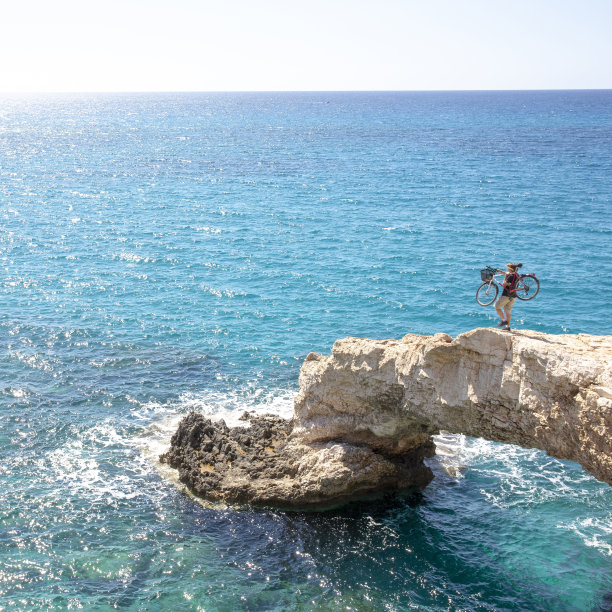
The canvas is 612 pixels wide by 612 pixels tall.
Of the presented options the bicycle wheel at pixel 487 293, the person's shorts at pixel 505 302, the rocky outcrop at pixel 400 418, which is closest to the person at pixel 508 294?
the person's shorts at pixel 505 302

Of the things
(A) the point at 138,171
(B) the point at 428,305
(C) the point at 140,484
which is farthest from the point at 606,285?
(A) the point at 138,171

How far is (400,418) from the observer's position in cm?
2822

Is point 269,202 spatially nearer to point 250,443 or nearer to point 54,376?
point 54,376

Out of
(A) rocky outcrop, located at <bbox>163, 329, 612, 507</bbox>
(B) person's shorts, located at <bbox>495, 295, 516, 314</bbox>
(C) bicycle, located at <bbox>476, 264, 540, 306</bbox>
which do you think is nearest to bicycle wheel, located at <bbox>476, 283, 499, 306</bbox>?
(C) bicycle, located at <bbox>476, 264, 540, 306</bbox>

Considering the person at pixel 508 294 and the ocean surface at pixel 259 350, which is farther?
the person at pixel 508 294

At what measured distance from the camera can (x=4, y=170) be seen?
111125mm

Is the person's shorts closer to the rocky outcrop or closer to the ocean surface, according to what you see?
the rocky outcrop

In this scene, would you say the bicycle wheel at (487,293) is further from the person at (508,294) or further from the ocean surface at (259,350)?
the ocean surface at (259,350)

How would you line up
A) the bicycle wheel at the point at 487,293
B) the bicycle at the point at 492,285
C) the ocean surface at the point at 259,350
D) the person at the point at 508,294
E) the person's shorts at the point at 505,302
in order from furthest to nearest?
1. the bicycle wheel at the point at 487,293
2. the person's shorts at the point at 505,302
3. the bicycle at the point at 492,285
4. the person at the point at 508,294
5. the ocean surface at the point at 259,350

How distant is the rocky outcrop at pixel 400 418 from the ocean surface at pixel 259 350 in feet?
Result: 4.71

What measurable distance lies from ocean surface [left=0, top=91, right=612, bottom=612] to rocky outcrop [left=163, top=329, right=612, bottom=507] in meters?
1.44

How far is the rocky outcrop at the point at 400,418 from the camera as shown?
22266 mm

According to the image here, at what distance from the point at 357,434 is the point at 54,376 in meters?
22.0

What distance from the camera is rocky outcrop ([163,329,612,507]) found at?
2227 centimetres
